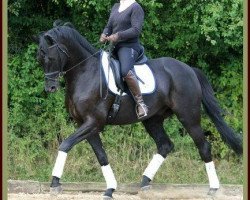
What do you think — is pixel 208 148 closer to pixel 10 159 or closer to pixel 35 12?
pixel 10 159

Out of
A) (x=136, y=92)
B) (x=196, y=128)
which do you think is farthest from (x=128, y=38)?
(x=196, y=128)

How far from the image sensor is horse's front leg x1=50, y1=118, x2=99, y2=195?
24.6 feet

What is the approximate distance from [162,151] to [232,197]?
3.95ft

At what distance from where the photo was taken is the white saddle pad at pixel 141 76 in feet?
25.9

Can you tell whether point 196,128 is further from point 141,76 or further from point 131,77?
point 131,77

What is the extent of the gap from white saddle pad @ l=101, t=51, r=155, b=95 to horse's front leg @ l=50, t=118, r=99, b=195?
529 mm

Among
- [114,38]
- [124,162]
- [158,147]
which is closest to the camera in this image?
[114,38]

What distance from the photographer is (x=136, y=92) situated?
7.91 meters

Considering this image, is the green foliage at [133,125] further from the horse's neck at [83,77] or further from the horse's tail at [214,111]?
the horse's neck at [83,77]

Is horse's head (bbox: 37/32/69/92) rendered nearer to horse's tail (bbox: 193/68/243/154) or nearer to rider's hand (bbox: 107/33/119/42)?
rider's hand (bbox: 107/33/119/42)

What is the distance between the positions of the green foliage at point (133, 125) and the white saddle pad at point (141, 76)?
2622mm

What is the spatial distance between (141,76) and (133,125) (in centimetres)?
357

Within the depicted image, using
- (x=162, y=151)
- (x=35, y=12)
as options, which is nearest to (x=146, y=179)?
(x=162, y=151)

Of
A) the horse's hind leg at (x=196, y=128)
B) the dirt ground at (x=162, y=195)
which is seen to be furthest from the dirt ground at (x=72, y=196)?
the horse's hind leg at (x=196, y=128)
